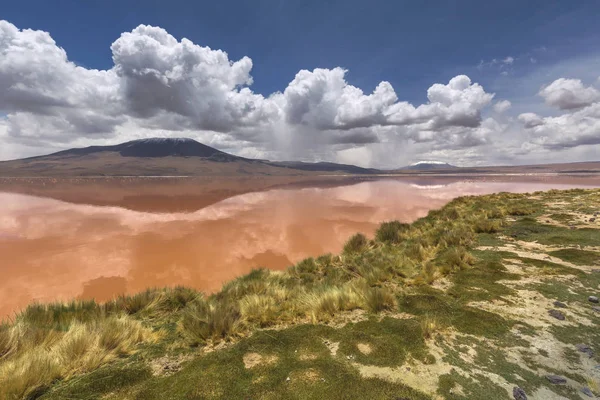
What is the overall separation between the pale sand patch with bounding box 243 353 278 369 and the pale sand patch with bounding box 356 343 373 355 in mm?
1263

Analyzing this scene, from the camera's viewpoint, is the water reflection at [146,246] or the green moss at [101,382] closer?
the green moss at [101,382]

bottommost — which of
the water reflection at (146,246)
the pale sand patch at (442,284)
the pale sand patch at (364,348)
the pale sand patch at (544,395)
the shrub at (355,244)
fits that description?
the water reflection at (146,246)

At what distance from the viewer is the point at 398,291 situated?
21.8 ft

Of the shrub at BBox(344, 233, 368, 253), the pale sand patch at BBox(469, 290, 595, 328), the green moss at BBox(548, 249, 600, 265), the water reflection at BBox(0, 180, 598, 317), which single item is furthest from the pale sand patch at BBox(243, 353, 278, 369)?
the shrub at BBox(344, 233, 368, 253)

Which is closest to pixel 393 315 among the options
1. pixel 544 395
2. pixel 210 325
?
pixel 544 395

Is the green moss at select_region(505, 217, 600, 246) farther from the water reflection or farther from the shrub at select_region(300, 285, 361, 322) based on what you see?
the shrub at select_region(300, 285, 361, 322)

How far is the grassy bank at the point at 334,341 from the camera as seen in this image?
3402 millimetres

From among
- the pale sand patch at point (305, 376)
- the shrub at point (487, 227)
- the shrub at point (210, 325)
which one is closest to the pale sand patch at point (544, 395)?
the pale sand patch at point (305, 376)

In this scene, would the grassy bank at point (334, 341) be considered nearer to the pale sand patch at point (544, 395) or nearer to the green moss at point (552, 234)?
the pale sand patch at point (544, 395)

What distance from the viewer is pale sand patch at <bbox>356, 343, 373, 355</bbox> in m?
4.14

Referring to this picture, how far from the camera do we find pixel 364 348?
13.9 ft

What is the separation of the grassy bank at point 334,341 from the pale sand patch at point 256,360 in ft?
0.05

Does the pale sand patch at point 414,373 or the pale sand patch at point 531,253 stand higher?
the pale sand patch at point 414,373

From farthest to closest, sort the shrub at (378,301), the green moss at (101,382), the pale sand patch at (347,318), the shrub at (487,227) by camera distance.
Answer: the shrub at (487,227) < the shrub at (378,301) < the pale sand patch at (347,318) < the green moss at (101,382)
